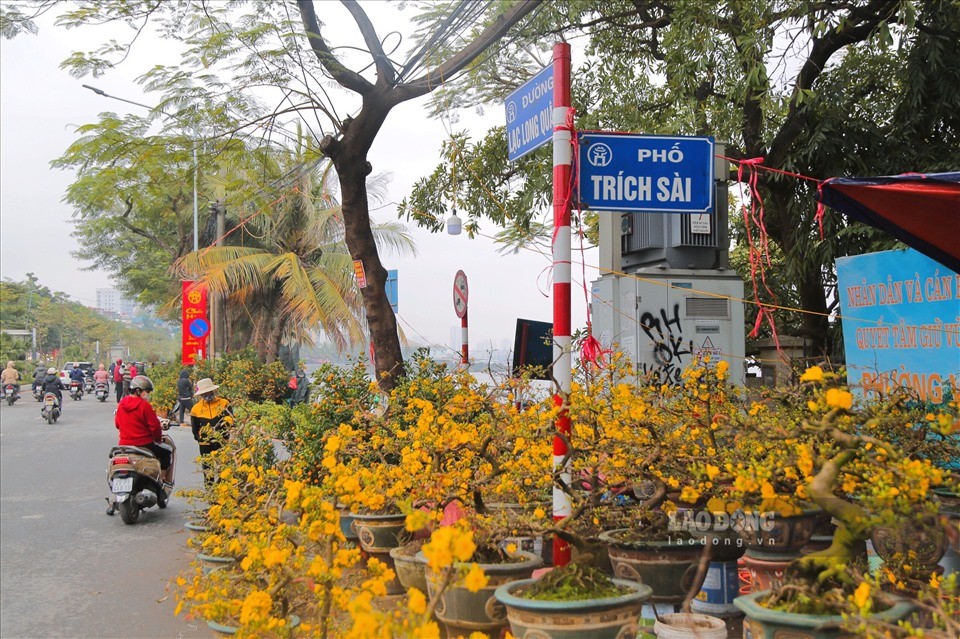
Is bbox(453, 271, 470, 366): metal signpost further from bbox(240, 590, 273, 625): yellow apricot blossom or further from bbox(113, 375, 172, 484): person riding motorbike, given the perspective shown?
bbox(240, 590, 273, 625): yellow apricot blossom

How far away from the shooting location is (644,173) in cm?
424

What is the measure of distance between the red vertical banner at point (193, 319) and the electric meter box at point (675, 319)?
15.2m

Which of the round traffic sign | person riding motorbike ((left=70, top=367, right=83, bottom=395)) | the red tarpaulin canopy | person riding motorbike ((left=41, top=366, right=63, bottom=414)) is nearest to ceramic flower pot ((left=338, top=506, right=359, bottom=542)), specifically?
the red tarpaulin canopy

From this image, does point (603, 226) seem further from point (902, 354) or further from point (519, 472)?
point (519, 472)

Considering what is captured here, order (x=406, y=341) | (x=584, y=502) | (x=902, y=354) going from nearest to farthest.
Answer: (x=584, y=502) → (x=902, y=354) → (x=406, y=341)

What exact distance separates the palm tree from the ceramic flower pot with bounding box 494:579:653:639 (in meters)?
19.5

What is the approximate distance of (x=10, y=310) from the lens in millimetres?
65188

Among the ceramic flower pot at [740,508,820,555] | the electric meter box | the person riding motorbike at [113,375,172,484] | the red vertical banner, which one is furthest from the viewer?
the red vertical banner

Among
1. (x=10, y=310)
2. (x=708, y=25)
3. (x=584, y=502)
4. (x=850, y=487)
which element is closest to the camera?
(x=850, y=487)

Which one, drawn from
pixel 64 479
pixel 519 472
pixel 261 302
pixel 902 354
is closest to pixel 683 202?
pixel 519 472

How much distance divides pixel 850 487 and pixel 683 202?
5.58 ft

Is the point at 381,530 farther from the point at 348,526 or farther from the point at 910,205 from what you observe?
the point at 910,205

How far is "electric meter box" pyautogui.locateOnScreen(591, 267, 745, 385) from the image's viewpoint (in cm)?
734

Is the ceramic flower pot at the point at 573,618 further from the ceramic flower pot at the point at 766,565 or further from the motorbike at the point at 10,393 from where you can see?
the motorbike at the point at 10,393
